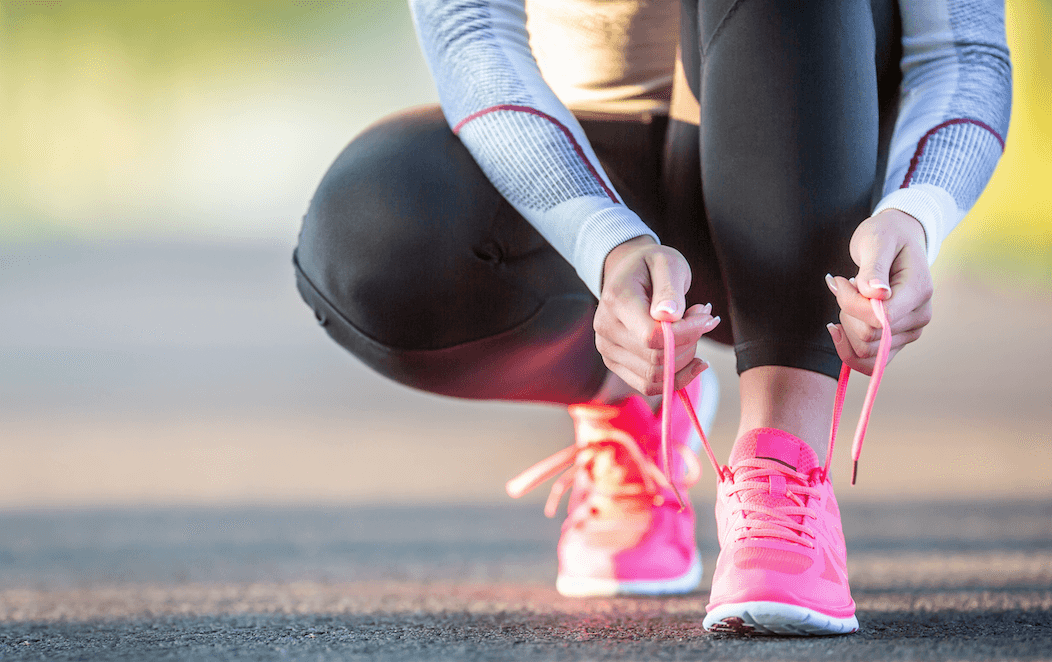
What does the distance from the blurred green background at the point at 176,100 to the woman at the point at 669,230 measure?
6.78 m

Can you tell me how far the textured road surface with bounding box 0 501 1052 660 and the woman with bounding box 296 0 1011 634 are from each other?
7 cm

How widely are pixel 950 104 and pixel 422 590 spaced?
56cm

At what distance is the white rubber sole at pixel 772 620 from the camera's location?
0.58 m

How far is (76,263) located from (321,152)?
229 centimetres

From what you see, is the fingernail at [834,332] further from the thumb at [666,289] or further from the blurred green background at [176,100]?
the blurred green background at [176,100]

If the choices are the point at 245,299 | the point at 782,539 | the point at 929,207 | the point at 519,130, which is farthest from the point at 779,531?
the point at 245,299

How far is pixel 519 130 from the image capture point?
73 centimetres

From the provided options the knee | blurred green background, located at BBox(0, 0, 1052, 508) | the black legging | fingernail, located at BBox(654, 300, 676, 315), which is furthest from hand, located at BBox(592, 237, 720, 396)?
blurred green background, located at BBox(0, 0, 1052, 508)

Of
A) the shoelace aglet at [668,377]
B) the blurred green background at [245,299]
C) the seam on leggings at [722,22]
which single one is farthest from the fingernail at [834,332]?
the blurred green background at [245,299]

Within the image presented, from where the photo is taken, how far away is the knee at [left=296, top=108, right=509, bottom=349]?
805 mm

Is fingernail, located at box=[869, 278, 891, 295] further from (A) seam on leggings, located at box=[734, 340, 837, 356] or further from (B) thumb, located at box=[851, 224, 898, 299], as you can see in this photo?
(A) seam on leggings, located at box=[734, 340, 837, 356]

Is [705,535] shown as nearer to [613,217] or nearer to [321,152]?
[613,217]

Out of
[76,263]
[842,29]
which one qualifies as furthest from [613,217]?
[76,263]

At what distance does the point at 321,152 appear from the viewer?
28.3ft
